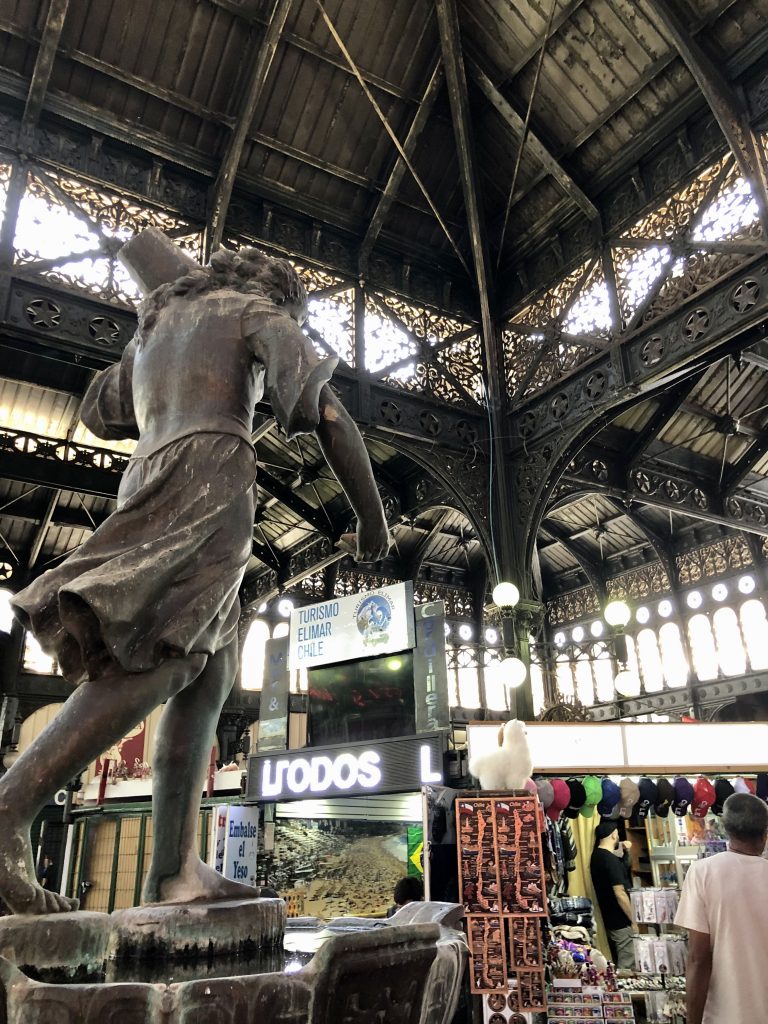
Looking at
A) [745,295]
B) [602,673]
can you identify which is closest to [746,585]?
[602,673]

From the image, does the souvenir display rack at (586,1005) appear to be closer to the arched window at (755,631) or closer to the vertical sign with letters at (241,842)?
the vertical sign with letters at (241,842)

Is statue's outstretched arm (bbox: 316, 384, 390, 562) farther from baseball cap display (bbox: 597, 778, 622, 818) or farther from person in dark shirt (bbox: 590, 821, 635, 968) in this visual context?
baseball cap display (bbox: 597, 778, 622, 818)

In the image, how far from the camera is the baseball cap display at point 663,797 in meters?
6.01

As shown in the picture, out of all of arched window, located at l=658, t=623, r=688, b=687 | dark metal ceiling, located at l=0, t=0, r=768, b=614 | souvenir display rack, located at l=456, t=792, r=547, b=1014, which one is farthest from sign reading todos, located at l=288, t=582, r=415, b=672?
arched window, located at l=658, t=623, r=688, b=687

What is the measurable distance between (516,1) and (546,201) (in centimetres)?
211

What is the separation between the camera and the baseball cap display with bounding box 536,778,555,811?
18.0 ft

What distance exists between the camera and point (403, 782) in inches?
262

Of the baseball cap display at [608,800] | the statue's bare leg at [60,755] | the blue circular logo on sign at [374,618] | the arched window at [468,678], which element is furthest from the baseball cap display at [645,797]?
the arched window at [468,678]

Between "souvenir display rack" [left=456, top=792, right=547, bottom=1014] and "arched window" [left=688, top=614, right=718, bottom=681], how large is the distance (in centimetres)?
1126

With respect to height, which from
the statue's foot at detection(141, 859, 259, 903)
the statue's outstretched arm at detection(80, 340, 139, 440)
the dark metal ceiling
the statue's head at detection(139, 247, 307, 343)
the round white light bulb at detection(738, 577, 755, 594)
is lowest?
the statue's foot at detection(141, 859, 259, 903)

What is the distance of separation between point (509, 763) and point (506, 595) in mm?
3145

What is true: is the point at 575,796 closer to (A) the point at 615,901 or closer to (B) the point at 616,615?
(A) the point at 615,901

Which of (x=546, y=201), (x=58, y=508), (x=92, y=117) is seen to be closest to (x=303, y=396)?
→ (x=92, y=117)

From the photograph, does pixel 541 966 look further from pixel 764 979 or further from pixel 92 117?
pixel 92 117
